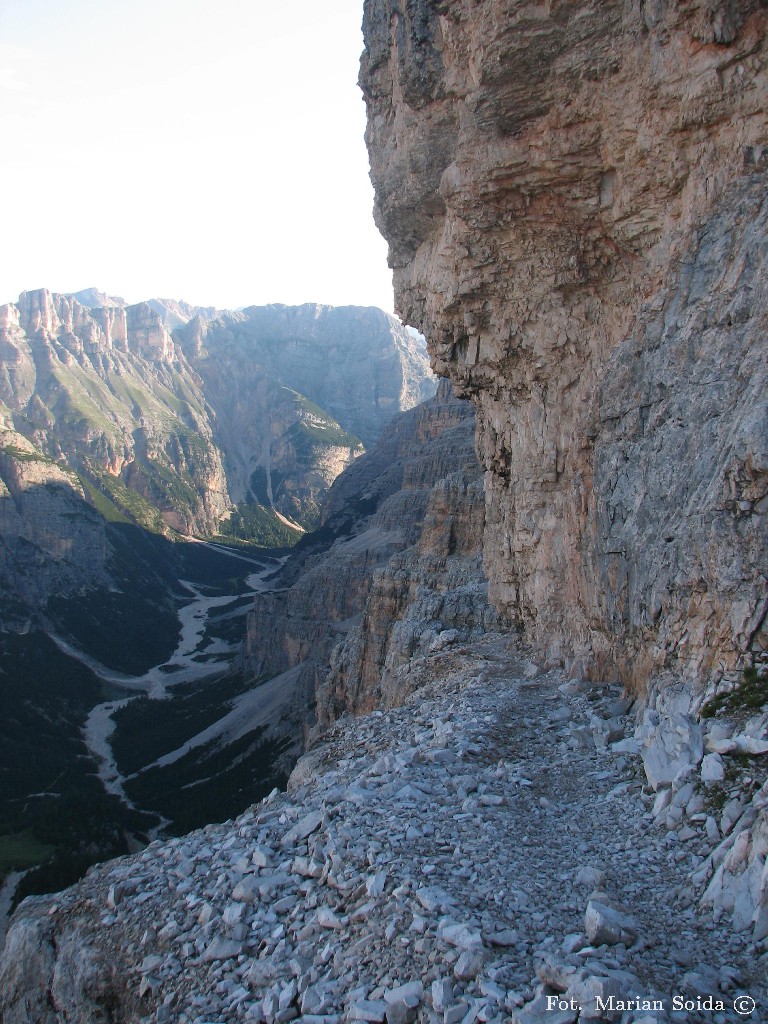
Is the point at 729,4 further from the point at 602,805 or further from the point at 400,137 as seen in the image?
the point at 602,805

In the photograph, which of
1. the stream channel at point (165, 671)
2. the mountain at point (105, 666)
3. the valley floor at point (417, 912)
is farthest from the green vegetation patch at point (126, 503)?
the valley floor at point (417, 912)

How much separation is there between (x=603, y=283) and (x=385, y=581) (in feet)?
99.5

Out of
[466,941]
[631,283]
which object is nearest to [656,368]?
[631,283]

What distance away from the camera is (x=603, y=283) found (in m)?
16.6

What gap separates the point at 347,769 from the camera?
11.9 m

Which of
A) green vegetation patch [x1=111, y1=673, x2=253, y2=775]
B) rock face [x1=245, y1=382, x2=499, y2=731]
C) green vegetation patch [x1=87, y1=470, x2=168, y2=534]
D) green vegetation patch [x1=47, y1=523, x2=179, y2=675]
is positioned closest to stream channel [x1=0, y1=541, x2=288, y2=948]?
green vegetation patch [x1=111, y1=673, x2=253, y2=775]

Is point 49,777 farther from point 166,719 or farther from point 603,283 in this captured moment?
point 603,283

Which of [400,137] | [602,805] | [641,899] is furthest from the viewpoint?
[400,137]

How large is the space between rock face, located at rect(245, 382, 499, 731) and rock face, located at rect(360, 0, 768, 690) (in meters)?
9.06

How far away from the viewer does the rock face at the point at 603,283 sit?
11.0 meters

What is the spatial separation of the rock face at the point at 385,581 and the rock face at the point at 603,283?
9.06 metres

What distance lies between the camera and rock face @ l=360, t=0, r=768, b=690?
11008 millimetres

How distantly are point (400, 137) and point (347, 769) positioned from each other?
16757 mm

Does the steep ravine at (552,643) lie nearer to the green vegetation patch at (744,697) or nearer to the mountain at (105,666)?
the green vegetation patch at (744,697)
